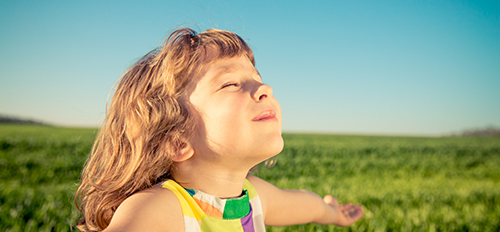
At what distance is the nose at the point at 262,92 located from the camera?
144 centimetres

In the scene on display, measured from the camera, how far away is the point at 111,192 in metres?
1.51

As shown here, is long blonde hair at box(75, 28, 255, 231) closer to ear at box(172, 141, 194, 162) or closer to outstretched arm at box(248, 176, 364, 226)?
ear at box(172, 141, 194, 162)

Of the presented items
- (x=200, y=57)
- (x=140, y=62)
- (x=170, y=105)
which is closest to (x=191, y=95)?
(x=170, y=105)

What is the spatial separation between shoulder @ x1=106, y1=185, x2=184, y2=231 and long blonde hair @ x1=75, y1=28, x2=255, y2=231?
7.7 inches

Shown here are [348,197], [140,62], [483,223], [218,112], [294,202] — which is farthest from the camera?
[348,197]

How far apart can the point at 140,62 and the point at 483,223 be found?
3.79 meters

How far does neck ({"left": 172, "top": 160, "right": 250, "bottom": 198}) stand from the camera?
→ 1.54 metres

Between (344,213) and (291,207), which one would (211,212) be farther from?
(344,213)

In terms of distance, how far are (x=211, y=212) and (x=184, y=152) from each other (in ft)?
1.09

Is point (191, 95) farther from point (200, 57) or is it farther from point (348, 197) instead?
point (348, 197)

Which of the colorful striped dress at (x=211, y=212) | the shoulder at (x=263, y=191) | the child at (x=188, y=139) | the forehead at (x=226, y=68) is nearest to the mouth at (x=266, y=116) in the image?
the child at (x=188, y=139)

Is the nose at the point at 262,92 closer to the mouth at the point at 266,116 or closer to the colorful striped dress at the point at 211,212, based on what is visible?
the mouth at the point at 266,116

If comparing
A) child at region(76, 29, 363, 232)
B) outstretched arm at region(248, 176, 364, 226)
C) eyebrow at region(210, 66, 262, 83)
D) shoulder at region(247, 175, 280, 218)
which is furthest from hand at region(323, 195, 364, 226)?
eyebrow at region(210, 66, 262, 83)

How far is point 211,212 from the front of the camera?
1510 mm
